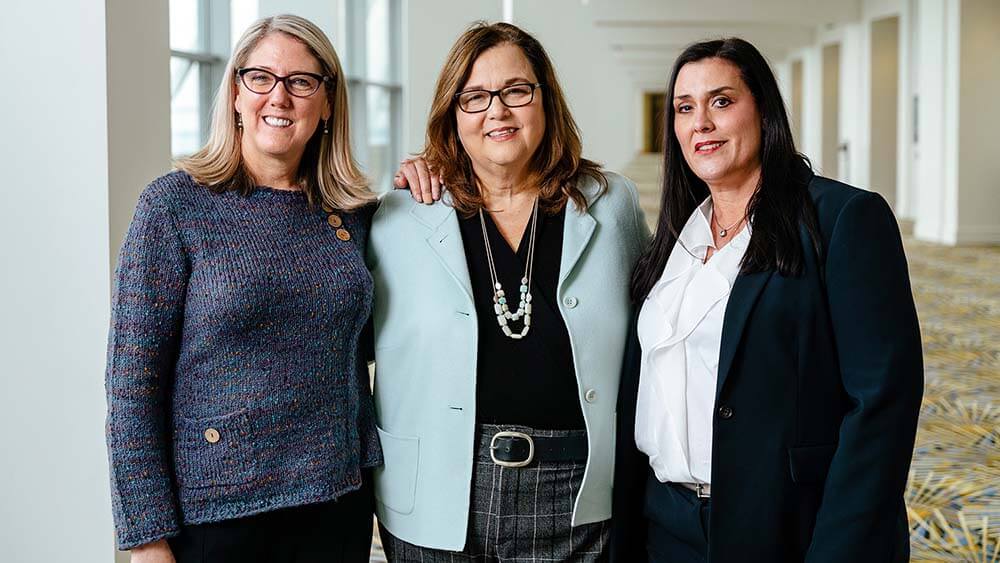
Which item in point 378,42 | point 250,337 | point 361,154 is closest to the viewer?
point 250,337

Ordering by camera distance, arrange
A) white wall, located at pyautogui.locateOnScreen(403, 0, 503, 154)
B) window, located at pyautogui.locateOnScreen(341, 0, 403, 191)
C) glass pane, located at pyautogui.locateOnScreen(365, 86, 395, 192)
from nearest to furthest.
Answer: white wall, located at pyautogui.locateOnScreen(403, 0, 503, 154)
window, located at pyautogui.locateOnScreen(341, 0, 403, 191)
glass pane, located at pyautogui.locateOnScreen(365, 86, 395, 192)

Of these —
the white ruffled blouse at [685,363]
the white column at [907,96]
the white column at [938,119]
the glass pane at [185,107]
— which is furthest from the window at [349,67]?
the white column at [907,96]

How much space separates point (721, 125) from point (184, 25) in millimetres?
5483

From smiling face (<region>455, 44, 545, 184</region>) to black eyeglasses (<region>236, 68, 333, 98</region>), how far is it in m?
0.39

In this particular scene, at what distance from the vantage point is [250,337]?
2.04 metres

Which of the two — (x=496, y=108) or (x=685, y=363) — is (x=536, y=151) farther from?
(x=685, y=363)

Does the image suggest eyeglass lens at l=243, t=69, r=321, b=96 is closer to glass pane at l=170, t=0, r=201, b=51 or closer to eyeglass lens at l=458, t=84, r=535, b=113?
eyeglass lens at l=458, t=84, r=535, b=113

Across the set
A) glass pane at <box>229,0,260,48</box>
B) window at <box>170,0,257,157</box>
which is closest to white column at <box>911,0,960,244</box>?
glass pane at <box>229,0,260,48</box>

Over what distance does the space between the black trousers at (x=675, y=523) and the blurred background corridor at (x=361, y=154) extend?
1.06m

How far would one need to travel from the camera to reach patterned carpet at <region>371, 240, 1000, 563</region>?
11.9ft

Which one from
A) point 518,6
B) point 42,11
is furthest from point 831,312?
point 518,6

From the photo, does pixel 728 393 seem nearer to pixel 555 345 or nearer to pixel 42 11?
pixel 555 345

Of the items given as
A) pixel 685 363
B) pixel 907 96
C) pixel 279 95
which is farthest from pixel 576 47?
pixel 685 363

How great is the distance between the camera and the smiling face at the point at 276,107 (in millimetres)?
2148
